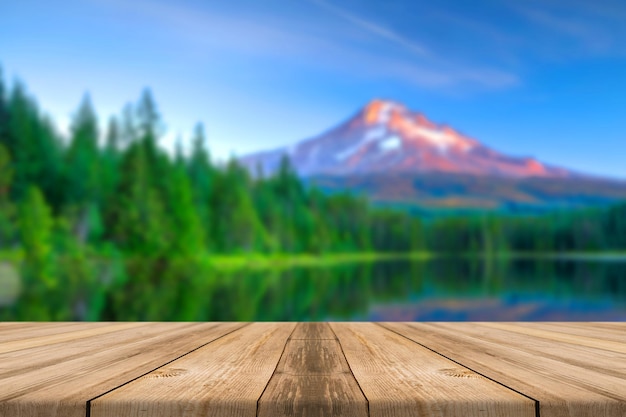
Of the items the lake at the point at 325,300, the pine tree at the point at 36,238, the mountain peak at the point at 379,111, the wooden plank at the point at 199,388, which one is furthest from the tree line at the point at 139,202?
the mountain peak at the point at 379,111

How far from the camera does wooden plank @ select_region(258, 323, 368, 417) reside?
2.68ft

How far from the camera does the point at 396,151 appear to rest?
51.2m

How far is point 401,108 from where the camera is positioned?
6612cm

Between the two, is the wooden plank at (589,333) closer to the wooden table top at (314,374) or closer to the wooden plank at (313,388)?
the wooden table top at (314,374)

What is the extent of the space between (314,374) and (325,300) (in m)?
14.5

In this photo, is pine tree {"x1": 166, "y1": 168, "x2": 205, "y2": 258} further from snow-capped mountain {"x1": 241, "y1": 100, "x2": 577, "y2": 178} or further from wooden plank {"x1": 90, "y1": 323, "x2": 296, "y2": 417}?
wooden plank {"x1": 90, "y1": 323, "x2": 296, "y2": 417}

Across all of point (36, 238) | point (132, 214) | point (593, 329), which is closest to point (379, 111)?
point (132, 214)

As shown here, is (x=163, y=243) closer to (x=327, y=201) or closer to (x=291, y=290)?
(x=291, y=290)

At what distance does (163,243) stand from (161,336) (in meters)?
20.8

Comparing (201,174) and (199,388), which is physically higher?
(201,174)

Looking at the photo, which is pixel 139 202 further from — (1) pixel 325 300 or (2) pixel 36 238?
(1) pixel 325 300

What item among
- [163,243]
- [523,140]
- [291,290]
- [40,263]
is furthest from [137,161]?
[523,140]

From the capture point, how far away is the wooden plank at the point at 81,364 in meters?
0.83

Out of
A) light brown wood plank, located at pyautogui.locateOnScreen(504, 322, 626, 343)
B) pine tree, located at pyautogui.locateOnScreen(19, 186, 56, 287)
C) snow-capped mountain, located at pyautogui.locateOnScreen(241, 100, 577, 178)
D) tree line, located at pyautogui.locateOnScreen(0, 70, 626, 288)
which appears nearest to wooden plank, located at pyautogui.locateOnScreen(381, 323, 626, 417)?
light brown wood plank, located at pyautogui.locateOnScreen(504, 322, 626, 343)
